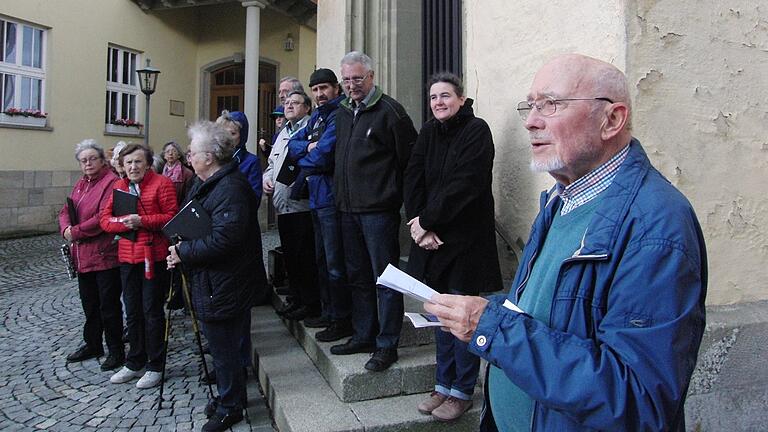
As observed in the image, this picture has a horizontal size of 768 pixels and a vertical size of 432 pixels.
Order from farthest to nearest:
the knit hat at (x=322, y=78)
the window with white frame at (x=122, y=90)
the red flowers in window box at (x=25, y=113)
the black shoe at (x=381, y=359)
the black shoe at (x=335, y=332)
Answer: the window with white frame at (x=122, y=90) → the red flowers in window box at (x=25, y=113) → the knit hat at (x=322, y=78) → the black shoe at (x=335, y=332) → the black shoe at (x=381, y=359)

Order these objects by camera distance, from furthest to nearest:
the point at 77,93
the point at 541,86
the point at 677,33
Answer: the point at 77,93 → the point at 677,33 → the point at 541,86

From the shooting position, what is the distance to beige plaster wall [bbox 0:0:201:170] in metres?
11.9

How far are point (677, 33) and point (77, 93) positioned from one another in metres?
13.3

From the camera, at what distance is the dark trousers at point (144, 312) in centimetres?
400

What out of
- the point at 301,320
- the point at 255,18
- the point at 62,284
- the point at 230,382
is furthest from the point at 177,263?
the point at 255,18

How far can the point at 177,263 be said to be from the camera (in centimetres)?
330

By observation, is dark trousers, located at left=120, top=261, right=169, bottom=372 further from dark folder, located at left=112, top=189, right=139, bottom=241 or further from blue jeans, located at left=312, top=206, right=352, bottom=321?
blue jeans, located at left=312, top=206, right=352, bottom=321

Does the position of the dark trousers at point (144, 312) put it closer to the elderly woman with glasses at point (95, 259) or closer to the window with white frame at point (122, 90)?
the elderly woman with glasses at point (95, 259)

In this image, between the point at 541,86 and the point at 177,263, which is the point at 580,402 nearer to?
the point at 541,86

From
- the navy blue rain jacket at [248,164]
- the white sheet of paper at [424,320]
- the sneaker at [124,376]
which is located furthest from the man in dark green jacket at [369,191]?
the white sheet of paper at [424,320]

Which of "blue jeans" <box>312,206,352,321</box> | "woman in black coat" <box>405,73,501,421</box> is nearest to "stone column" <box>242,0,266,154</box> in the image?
"blue jeans" <box>312,206,352,321</box>

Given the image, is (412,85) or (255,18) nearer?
(412,85)

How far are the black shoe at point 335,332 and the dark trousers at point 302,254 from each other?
662 mm

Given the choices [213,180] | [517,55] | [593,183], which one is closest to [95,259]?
[213,180]
